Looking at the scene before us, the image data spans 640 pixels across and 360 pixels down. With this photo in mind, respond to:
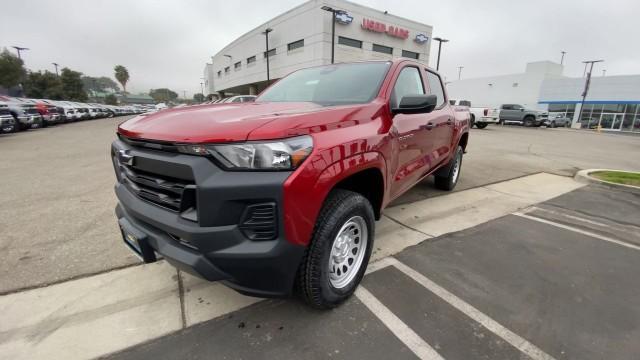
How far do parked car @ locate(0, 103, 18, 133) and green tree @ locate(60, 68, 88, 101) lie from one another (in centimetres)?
3914

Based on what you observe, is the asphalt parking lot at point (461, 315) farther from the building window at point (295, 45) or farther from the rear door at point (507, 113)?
the building window at point (295, 45)

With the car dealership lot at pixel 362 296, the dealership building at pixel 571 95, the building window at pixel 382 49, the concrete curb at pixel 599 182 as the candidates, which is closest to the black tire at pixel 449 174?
the car dealership lot at pixel 362 296

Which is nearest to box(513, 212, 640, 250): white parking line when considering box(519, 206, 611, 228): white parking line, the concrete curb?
box(519, 206, 611, 228): white parking line

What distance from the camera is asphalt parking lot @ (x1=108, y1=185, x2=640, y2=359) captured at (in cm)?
193

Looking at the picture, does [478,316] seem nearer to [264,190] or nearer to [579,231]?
[264,190]

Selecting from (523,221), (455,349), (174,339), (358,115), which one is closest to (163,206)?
(174,339)

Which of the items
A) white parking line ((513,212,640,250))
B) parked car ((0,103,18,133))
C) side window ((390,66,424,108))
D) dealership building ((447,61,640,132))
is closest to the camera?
side window ((390,66,424,108))

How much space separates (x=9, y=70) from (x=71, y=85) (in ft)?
52.4

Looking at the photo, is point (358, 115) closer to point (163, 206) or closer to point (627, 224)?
point (163, 206)

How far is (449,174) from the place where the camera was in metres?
5.08

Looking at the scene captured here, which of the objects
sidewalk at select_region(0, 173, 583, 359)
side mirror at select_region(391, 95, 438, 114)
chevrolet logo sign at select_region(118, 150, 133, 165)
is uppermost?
side mirror at select_region(391, 95, 438, 114)

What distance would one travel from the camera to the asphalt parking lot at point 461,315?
1.93 metres

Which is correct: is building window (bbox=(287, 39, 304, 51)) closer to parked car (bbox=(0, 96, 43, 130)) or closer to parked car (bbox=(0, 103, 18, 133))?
parked car (bbox=(0, 96, 43, 130))

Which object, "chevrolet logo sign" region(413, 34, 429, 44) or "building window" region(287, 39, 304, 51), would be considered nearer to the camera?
"building window" region(287, 39, 304, 51)
